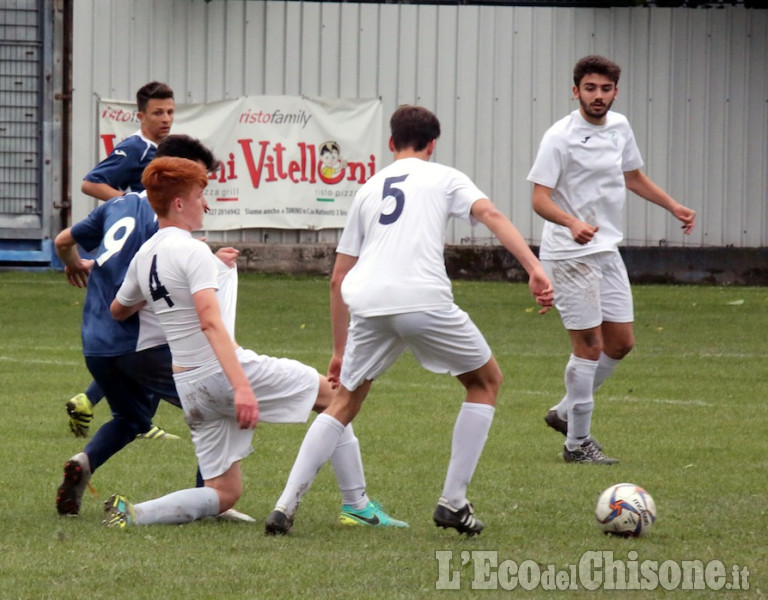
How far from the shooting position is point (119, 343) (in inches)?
247

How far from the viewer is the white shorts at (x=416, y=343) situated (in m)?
5.70

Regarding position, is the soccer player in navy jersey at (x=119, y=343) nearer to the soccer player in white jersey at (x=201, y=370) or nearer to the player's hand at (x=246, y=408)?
the soccer player in white jersey at (x=201, y=370)

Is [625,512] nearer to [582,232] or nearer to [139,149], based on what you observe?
[582,232]

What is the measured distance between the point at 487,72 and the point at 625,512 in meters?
15.5

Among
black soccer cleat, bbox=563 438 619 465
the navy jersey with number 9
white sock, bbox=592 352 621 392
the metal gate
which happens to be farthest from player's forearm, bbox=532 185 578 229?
the metal gate

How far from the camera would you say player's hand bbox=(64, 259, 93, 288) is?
23.0 ft

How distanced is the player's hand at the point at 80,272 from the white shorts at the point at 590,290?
104 inches

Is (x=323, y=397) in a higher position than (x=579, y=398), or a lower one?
higher

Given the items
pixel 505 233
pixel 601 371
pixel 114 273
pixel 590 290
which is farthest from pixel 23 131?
pixel 505 233

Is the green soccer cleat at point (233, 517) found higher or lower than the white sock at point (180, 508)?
lower

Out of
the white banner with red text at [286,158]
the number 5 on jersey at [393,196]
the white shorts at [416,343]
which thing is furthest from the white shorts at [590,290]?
the white banner with red text at [286,158]

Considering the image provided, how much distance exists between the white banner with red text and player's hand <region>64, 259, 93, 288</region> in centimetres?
1350

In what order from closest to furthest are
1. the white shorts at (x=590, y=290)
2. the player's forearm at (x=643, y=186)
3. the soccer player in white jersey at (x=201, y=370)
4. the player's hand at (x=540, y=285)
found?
the player's hand at (x=540, y=285) → the soccer player in white jersey at (x=201, y=370) → the white shorts at (x=590, y=290) → the player's forearm at (x=643, y=186)

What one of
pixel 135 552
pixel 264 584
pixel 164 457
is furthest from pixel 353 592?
pixel 164 457
